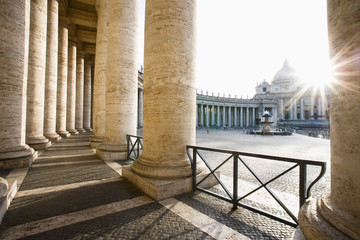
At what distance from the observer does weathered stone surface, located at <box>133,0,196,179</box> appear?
18.5 ft

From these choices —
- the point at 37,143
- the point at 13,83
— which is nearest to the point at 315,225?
the point at 13,83

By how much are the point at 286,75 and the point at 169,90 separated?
13155 cm

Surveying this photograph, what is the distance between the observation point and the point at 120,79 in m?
9.98

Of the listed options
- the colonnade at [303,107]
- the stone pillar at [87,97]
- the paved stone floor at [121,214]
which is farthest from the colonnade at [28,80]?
the colonnade at [303,107]

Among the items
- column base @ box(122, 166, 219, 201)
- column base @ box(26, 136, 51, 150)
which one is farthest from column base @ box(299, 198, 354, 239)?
column base @ box(26, 136, 51, 150)

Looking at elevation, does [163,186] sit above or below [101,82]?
below

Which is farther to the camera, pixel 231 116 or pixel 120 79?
pixel 231 116

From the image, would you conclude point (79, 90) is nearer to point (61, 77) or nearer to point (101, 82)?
point (61, 77)

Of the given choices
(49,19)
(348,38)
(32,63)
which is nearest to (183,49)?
(348,38)

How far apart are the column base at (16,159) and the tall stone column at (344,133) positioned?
10.4 metres

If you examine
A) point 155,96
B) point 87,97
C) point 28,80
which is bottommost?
point 155,96

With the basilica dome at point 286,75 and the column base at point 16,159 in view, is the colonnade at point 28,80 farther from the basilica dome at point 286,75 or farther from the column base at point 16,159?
the basilica dome at point 286,75

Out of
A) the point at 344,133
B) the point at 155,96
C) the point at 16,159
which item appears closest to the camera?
the point at 344,133

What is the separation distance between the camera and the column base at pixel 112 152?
32.3ft
